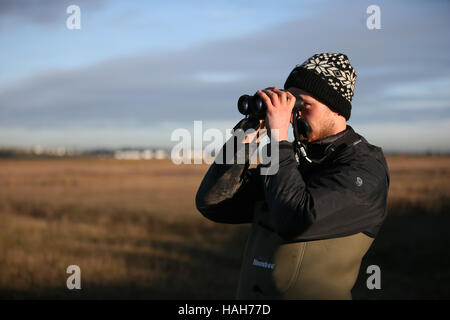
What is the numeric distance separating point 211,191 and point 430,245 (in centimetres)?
1108

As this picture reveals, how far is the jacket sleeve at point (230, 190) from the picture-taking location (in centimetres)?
224

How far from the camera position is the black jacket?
1883mm

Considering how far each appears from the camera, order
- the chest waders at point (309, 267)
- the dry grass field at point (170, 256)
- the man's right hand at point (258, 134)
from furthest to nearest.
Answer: the dry grass field at point (170, 256), the man's right hand at point (258, 134), the chest waders at point (309, 267)

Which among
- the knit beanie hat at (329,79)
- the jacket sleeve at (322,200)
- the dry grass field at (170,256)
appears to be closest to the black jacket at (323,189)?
the jacket sleeve at (322,200)

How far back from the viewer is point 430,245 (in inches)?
470

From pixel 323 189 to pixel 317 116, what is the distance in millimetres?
449

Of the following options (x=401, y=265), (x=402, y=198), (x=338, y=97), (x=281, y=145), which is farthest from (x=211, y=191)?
(x=402, y=198)

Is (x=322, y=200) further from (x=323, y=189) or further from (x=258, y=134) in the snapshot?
(x=258, y=134)

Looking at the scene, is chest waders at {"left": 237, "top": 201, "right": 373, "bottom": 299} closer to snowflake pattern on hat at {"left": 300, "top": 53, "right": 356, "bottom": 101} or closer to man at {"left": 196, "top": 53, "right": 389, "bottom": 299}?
man at {"left": 196, "top": 53, "right": 389, "bottom": 299}

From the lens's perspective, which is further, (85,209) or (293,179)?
(85,209)

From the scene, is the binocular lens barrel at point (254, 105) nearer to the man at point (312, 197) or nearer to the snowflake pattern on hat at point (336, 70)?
the man at point (312, 197)

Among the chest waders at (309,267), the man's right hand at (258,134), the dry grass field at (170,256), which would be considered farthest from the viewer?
the dry grass field at (170,256)
